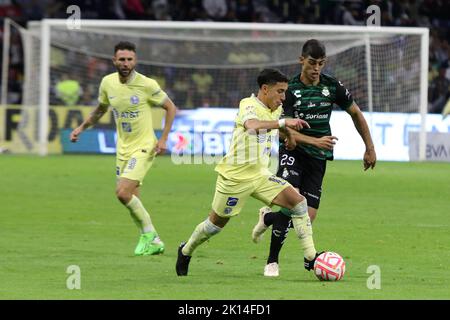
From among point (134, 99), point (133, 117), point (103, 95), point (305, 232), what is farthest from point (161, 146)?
point (305, 232)

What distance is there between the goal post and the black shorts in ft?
61.0

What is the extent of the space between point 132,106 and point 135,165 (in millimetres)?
714

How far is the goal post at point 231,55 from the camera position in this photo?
101ft

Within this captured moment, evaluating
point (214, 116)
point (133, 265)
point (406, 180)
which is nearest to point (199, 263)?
point (133, 265)

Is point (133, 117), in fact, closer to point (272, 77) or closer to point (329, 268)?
point (272, 77)

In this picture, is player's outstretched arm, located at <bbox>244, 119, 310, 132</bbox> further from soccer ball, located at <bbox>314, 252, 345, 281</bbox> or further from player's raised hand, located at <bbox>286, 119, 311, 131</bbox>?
soccer ball, located at <bbox>314, 252, 345, 281</bbox>

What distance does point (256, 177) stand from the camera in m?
10.9

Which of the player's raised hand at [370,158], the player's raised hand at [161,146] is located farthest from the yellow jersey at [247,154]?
the player's raised hand at [161,146]

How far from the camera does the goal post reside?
30.7 meters

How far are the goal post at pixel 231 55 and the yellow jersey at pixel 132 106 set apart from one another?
669 inches

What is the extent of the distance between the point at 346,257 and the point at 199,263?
1709 millimetres

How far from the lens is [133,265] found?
11.9 meters

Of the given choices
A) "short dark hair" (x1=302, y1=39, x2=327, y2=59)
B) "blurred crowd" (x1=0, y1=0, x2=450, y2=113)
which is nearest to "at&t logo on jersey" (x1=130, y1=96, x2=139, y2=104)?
"short dark hair" (x1=302, y1=39, x2=327, y2=59)
